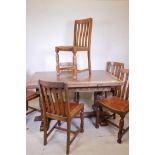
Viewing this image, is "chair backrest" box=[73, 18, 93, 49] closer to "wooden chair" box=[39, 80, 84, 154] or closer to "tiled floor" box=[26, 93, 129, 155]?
"wooden chair" box=[39, 80, 84, 154]

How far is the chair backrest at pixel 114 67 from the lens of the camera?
3.24 meters

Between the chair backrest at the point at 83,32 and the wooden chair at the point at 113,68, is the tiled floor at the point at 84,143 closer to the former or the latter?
the wooden chair at the point at 113,68

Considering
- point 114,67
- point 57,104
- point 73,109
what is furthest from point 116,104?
point 114,67

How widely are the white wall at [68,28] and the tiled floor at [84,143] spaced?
1.45 meters

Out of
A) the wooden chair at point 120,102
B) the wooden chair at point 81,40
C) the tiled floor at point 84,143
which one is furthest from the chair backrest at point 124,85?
the wooden chair at point 81,40

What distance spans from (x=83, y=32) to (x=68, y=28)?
2.18ft

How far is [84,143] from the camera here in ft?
7.75

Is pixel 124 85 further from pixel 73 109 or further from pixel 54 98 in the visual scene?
pixel 54 98

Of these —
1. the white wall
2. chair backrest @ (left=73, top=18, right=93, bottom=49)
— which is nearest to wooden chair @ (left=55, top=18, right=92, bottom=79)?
chair backrest @ (left=73, top=18, right=93, bottom=49)
